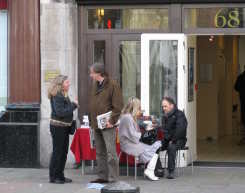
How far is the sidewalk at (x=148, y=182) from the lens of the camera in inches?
415

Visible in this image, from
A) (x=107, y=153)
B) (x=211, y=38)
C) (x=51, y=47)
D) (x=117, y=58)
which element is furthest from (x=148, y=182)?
(x=211, y=38)

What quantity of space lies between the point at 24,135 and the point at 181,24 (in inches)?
135

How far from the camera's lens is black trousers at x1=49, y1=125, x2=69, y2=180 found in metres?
10.9

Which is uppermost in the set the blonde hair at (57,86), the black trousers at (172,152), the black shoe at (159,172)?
the blonde hair at (57,86)

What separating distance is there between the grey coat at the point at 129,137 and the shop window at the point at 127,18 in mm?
2355

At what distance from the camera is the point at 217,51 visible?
17.4m

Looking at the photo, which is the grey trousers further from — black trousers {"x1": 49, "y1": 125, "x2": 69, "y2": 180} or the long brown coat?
black trousers {"x1": 49, "y1": 125, "x2": 69, "y2": 180}

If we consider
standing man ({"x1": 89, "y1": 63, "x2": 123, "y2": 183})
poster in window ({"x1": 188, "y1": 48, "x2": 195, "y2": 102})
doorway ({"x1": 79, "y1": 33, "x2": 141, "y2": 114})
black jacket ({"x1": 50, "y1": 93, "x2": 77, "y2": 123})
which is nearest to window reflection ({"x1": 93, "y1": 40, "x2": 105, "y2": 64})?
doorway ({"x1": 79, "y1": 33, "x2": 141, "y2": 114})

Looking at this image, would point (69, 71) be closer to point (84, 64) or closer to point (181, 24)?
point (84, 64)

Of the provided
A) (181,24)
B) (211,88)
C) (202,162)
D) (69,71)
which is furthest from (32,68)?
(211,88)

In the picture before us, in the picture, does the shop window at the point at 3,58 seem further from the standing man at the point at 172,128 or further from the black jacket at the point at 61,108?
the standing man at the point at 172,128

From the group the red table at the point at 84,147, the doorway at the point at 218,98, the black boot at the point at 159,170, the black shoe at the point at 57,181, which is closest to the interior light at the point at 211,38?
the doorway at the point at 218,98

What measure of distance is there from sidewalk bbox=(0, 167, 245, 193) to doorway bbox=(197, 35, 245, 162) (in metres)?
2.27

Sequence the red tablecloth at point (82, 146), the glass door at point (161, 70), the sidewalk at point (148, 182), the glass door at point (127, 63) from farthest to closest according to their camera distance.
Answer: the glass door at point (127, 63), the glass door at point (161, 70), the red tablecloth at point (82, 146), the sidewalk at point (148, 182)
